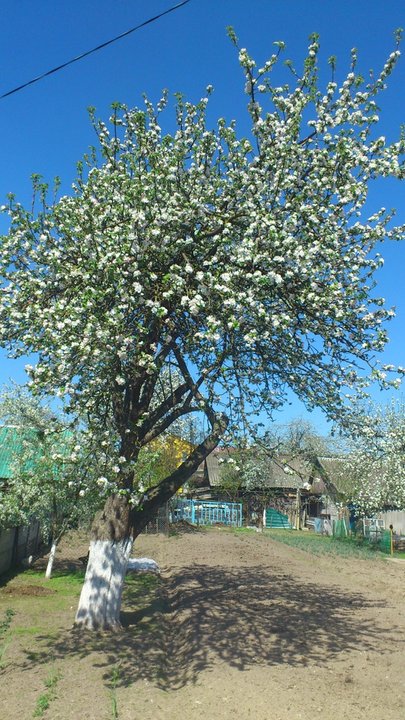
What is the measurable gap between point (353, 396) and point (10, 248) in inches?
282

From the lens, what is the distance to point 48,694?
8.48 metres

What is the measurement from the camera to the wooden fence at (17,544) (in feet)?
65.5

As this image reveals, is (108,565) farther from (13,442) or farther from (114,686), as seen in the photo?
(13,442)

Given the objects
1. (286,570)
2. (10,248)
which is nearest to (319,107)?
(10,248)

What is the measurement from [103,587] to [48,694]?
11.2 ft

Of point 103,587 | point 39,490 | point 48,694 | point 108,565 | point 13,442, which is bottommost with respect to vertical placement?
point 48,694

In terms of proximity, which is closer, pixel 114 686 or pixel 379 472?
pixel 114 686

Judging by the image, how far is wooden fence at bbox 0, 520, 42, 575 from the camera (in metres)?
20.0

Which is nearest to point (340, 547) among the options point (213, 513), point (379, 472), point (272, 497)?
point (379, 472)

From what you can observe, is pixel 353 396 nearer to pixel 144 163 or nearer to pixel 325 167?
pixel 325 167

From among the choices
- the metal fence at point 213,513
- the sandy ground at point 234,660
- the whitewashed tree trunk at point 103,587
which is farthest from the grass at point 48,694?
the metal fence at point 213,513

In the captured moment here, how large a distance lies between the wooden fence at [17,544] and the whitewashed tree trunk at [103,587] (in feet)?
26.6

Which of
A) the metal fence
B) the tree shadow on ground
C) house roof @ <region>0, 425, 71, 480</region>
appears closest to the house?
the metal fence

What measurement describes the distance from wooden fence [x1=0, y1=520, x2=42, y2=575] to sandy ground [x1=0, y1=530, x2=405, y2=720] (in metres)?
5.69
